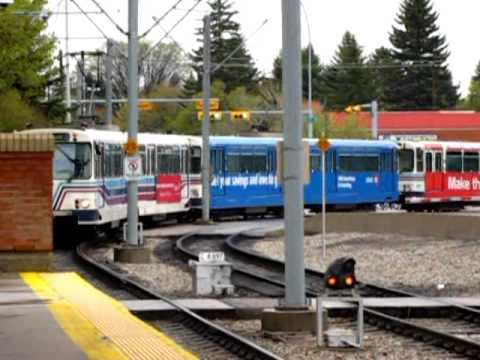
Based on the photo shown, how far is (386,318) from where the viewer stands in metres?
17.1

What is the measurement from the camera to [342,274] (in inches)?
580

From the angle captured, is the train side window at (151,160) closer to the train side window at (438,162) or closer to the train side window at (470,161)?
the train side window at (438,162)

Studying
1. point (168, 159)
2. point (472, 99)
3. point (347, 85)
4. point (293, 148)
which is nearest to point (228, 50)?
point (347, 85)

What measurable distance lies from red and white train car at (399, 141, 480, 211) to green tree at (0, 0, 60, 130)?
15.6 m

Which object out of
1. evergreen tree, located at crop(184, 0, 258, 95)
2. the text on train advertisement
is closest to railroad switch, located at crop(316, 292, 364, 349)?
the text on train advertisement

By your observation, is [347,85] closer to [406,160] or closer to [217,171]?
Result: [406,160]

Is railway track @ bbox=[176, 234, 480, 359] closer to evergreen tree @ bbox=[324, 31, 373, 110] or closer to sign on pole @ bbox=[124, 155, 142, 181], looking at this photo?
sign on pole @ bbox=[124, 155, 142, 181]

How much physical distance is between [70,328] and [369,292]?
8.33m

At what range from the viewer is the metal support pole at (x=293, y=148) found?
15.3 m

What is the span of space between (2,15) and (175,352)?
35.1 metres

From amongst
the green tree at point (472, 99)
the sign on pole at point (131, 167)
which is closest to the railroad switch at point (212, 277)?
the sign on pole at point (131, 167)

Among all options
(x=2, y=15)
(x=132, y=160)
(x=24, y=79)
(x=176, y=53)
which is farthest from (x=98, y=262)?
(x=176, y=53)

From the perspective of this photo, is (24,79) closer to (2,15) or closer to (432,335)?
(2,15)

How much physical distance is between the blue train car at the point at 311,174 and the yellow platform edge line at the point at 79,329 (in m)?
29.2
